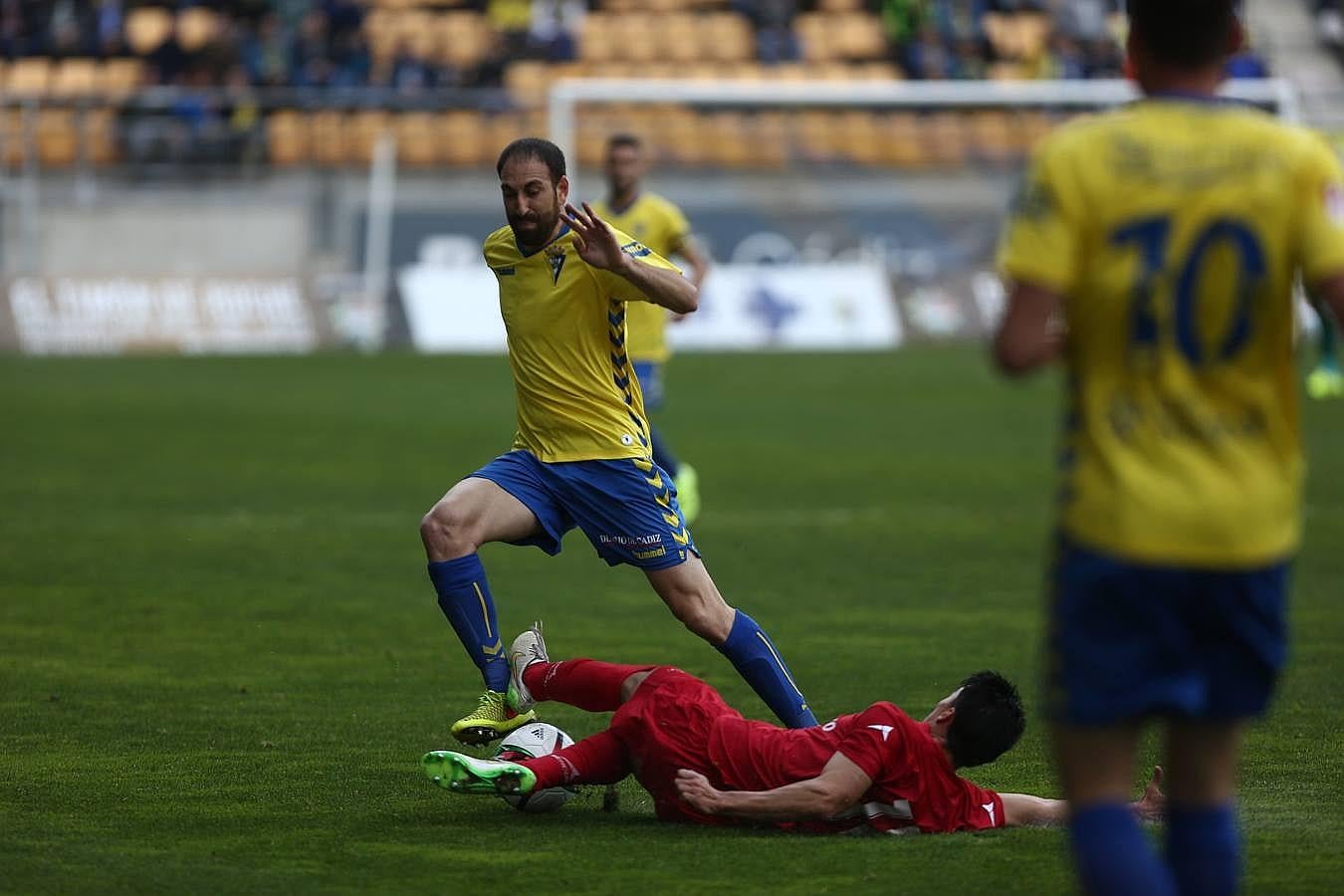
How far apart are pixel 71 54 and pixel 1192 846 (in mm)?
29506

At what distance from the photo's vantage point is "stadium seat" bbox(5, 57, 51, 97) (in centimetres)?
3014

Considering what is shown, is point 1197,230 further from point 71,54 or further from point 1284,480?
point 71,54

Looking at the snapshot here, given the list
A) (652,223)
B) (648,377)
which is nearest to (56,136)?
(652,223)

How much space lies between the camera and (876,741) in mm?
5410

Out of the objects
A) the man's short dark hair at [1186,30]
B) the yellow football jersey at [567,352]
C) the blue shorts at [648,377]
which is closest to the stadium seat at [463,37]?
the blue shorts at [648,377]

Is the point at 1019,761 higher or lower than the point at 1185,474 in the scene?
lower

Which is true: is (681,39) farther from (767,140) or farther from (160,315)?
(160,315)

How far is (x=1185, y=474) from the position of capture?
11.5 ft

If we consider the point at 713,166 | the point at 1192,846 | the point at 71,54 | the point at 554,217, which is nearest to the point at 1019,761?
the point at 554,217

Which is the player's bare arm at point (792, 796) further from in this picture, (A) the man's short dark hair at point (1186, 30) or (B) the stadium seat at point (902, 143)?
(B) the stadium seat at point (902, 143)

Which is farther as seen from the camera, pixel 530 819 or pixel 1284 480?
pixel 530 819

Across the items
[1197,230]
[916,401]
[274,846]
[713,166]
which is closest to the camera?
[1197,230]

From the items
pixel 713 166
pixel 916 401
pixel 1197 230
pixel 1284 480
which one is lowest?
pixel 916 401

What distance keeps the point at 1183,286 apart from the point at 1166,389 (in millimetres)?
180
